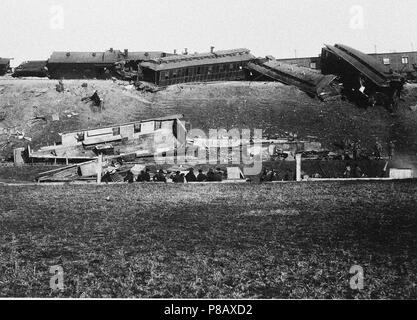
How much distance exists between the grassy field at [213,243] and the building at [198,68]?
2495 cm

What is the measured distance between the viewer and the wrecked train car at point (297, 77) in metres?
32.8

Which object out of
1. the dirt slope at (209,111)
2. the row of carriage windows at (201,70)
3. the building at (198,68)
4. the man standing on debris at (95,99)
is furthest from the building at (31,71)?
the row of carriage windows at (201,70)

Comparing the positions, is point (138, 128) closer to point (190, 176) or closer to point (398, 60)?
point (190, 176)

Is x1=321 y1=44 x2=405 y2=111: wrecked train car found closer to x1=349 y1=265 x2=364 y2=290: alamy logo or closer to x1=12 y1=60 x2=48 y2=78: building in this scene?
x1=12 y1=60 x2=48 y2=78: building

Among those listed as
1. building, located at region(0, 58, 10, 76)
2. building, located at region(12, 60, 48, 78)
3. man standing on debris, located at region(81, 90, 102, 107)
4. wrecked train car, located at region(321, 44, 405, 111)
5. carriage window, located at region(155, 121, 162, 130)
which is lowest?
carriage window, located at region(155, 121, 162, 130)

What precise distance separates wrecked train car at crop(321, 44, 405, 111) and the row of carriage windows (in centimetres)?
909

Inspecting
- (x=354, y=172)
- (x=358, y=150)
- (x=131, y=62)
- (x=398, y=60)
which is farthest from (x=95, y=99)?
(x=398, y=60)

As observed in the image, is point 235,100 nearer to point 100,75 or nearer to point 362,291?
point 100,75

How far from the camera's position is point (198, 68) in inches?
1452

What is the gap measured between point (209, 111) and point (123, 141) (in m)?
9.46

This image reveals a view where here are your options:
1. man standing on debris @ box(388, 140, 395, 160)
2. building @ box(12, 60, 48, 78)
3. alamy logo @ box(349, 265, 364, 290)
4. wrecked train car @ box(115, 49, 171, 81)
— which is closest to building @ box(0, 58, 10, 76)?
building @ box(12, 60, 48, 78)

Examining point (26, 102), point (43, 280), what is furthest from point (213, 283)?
point (26, 102)

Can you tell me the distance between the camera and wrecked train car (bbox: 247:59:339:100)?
3284 cm

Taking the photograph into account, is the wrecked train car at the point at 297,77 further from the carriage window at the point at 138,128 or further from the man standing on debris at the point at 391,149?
the carriage window at the point at 138,128
